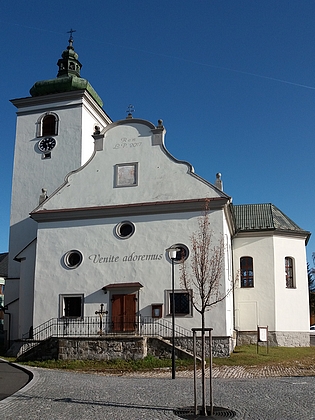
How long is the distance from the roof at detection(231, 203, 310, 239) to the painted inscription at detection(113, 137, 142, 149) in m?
8.28

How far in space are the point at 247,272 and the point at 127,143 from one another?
457 inches

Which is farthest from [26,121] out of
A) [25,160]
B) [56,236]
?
[56,236]

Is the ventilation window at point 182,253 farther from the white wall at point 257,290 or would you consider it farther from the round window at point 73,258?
the white wall at point 257,290

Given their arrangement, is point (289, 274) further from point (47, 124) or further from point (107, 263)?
point (47, 124)

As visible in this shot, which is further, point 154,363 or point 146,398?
point 154,363

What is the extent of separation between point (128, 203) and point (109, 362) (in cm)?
774

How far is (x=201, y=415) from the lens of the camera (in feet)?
33.1

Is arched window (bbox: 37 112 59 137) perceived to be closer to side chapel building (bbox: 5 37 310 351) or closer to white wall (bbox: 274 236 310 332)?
side chapel building (bbox: 5 37 310 351)

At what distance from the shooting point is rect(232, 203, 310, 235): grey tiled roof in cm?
3156

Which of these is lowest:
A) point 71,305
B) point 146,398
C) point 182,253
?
point 146,398

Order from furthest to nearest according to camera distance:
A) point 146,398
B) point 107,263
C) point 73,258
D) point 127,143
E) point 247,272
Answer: point 247,272 → point 127,143 → point 73,258 → point 107,263 → point 146,398

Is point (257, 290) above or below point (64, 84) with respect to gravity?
below

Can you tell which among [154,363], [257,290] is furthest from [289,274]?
[154,363]

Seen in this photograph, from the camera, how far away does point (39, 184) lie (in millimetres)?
32250
